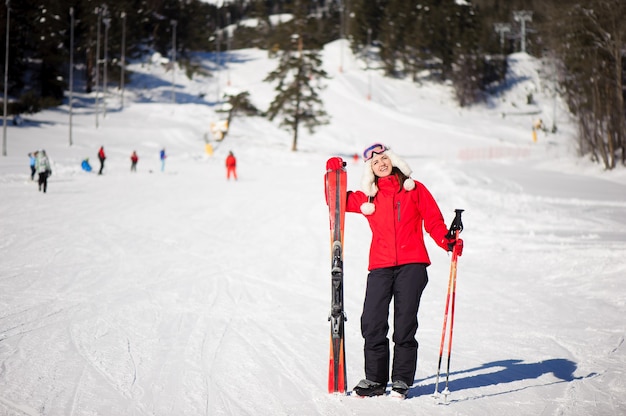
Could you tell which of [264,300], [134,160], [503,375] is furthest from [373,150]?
[134,160]

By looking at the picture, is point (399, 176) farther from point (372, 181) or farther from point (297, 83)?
point (297, 83)

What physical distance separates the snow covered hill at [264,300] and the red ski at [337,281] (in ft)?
0.58

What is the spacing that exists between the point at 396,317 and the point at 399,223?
71 centimetres

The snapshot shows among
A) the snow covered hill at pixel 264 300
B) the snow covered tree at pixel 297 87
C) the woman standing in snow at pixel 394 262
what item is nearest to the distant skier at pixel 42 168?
the snow covered hill at pixel 264 300

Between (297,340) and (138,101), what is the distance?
65.2 metres

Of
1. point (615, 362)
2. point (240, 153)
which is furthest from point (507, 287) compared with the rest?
point (240, 153)

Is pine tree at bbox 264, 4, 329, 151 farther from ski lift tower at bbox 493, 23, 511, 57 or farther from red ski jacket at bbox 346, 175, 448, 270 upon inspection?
ski lift tower at bbox 493, 23, 511, 57

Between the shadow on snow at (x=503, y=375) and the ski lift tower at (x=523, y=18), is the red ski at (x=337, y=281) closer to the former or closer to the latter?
the shadow on snow at (x=503, y=375)

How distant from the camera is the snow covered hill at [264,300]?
4484mm

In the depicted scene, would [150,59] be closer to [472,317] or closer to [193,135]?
[193,135]

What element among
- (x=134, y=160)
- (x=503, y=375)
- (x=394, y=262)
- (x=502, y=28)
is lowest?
(x=503, y=375)

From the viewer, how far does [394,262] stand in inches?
171

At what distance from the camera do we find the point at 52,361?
508cm

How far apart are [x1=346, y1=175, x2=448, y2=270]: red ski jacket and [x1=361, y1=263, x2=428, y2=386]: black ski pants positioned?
0.09 m
